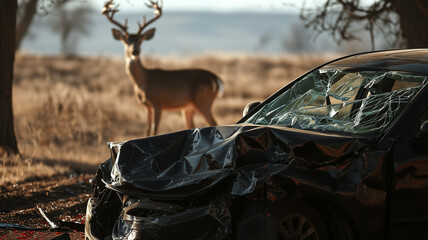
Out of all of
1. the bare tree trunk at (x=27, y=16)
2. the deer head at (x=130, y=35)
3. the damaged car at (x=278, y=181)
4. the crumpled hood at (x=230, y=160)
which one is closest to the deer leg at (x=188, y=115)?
the deer head at (x=130, y=35)

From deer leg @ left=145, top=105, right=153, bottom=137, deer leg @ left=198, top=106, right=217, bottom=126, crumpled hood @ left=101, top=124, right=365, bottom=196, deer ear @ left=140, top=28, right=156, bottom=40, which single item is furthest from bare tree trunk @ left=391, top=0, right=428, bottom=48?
crumpled hood @ left=101, top=124, right=365, bottom=196

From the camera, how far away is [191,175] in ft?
16.0

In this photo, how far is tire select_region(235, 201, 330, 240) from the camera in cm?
456

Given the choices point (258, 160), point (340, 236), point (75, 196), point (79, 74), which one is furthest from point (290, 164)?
point (79, 74)

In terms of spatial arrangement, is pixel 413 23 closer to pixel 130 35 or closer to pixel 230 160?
pixel 130 35

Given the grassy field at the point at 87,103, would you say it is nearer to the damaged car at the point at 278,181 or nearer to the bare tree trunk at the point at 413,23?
the damaged car at the point at 278,181

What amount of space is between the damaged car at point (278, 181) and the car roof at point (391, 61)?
0.10 metres

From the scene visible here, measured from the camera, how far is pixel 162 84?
15.1m

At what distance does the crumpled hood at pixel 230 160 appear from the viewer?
4.72 meters

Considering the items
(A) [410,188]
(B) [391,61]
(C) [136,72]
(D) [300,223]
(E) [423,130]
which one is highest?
(B) [391,61]

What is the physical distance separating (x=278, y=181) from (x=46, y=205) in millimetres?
3994

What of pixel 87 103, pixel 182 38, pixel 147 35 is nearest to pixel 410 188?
pixel 147 35

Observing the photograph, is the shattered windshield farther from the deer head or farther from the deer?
the deer head

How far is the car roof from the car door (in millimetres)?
785
